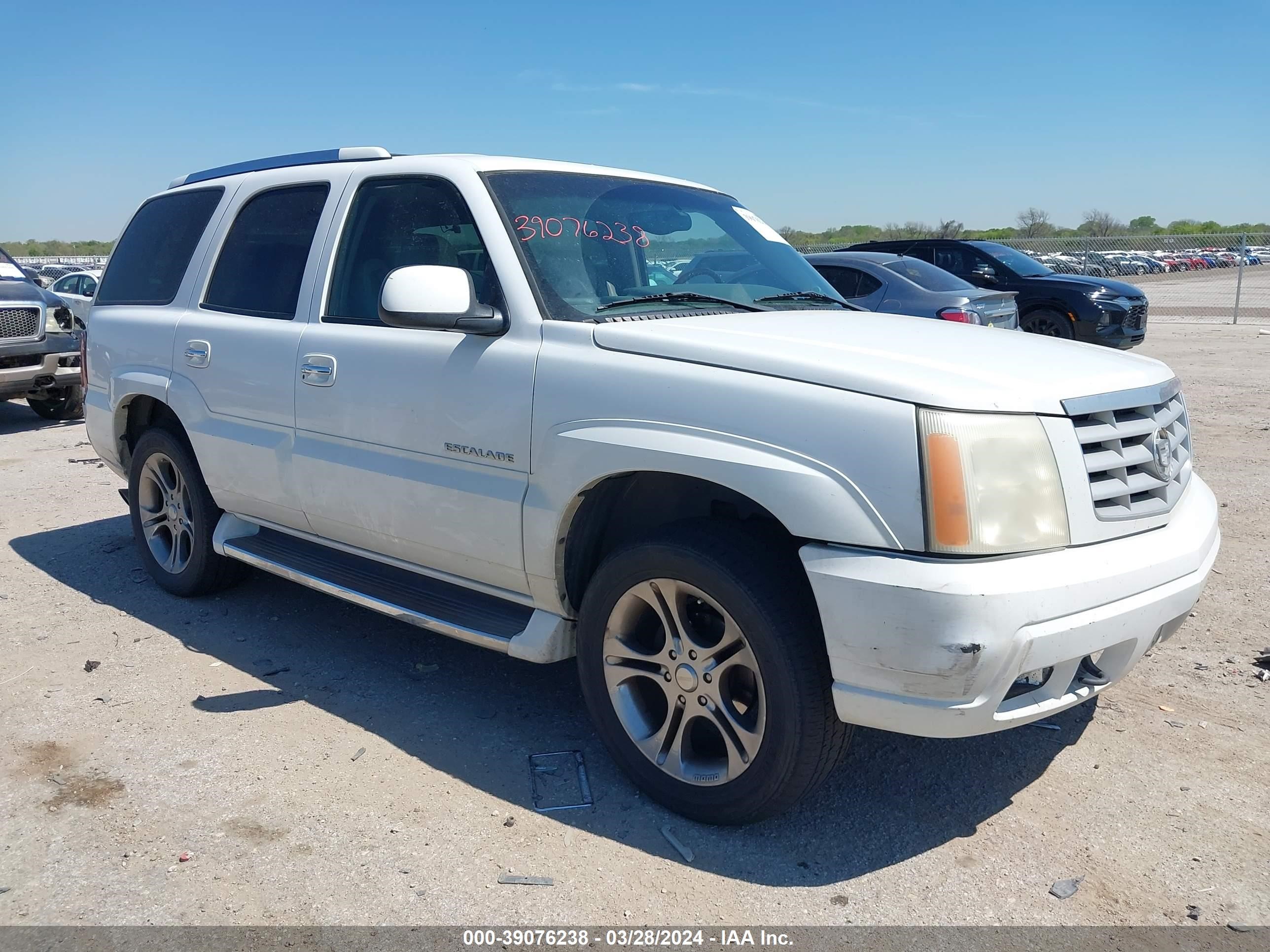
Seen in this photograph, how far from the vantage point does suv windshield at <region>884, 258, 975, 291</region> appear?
10828 mm

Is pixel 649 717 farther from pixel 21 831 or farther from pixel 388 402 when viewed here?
pixel 21 831

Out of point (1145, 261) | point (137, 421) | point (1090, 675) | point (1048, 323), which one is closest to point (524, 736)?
point (1090, 675)

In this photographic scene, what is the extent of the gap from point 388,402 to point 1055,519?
2.27 m

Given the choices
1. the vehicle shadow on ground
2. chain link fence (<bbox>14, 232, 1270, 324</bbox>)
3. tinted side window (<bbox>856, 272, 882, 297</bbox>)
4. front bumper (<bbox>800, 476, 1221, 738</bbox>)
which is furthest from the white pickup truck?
chain link fence (<bbox>14, 232, 1270, 324</bbox>)

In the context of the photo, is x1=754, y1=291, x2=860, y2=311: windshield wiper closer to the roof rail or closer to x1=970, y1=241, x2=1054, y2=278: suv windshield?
the roof rail

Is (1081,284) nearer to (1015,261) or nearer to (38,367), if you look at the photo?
(1015,261)

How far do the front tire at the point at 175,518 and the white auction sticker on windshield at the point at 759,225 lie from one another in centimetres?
279

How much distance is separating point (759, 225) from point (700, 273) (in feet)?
2.62

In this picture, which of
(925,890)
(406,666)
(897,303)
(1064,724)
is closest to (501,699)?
(406,666)

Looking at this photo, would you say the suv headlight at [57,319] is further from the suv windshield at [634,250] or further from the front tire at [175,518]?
the suv windshield at [634,250]

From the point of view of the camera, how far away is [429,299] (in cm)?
328

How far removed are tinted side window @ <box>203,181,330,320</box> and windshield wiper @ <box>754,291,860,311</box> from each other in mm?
1876

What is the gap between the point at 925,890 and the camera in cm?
280

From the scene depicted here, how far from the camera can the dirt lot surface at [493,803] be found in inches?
109
